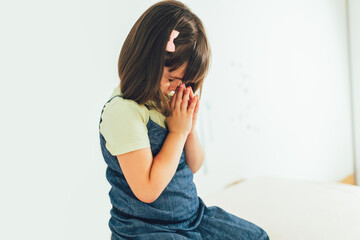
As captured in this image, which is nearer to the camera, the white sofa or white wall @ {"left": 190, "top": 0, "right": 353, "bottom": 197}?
the white sofa

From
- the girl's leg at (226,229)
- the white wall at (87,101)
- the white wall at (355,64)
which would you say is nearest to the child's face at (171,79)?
the girl's leg at (226,229)

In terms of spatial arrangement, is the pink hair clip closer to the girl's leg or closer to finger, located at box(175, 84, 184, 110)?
finger, located at box(175, 84, 184, 110)

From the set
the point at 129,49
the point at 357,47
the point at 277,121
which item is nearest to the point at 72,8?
the point at 129,49

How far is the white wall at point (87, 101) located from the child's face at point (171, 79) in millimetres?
556

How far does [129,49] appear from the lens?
0.77 meters

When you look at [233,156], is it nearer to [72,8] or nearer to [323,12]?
[72,8]

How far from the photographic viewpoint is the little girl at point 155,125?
710 mm

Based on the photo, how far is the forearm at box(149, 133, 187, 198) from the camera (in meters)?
0.71

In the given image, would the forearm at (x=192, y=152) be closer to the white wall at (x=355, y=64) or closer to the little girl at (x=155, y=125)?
the little girl at (x=155, y=125)

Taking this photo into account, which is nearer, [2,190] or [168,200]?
[168,200]

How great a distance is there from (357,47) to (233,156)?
1.71 metres

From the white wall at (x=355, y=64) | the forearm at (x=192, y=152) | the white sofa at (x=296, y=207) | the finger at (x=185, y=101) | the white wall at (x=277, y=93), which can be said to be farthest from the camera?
the white wall at (x=355, y=64)

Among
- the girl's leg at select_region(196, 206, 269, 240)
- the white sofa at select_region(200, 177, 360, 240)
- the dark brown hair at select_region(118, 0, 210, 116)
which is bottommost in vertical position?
the white sofa at select_region(200, 177, 360, 240)

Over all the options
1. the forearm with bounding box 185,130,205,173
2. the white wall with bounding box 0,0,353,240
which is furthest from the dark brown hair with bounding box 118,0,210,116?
the white wall with bounding box 0,0,353,240
